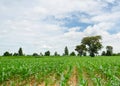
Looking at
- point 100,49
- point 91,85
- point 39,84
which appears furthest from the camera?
point 100,49

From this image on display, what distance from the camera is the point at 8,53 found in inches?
2987

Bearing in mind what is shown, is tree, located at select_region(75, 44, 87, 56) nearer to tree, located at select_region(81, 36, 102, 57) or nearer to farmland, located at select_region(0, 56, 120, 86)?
tree, located at select_region(81, 36, 102, 57)

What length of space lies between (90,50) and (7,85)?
78.2 meters

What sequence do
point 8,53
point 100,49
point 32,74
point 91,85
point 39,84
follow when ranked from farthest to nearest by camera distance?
1. point 100,49
2. point 8,53
3. point 32,74
4. point 39,84
5. point 91,85

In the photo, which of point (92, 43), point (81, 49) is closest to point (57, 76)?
point (92, 43)

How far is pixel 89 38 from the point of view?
90.4 m

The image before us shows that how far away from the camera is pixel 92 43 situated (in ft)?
294

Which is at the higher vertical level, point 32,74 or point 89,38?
point 89,38

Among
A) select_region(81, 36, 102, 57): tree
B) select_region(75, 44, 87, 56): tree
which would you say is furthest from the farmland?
select_region(75, 44, 87, 56): tree

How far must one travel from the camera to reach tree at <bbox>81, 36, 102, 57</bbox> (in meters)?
86.6

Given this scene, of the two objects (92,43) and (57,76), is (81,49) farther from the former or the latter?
(57,76)

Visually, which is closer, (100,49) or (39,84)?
(39,84)

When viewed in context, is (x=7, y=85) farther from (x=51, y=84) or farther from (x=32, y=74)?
(x=32, y=74)

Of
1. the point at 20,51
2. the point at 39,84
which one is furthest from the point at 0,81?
the point at 20,51
